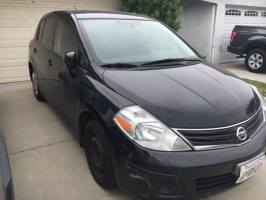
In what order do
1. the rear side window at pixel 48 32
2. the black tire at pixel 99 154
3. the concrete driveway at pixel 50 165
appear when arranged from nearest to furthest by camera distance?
the black tire at pixel 99 154 < the concrete driveway at pixel 50 165 < the rear side window at pixel 48 32

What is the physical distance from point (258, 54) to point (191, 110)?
7.80 m

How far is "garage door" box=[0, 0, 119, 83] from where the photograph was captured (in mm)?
7012

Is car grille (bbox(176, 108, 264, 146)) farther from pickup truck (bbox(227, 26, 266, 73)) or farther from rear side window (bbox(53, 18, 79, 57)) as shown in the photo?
pickup truck (bbox(227, 26, 266, 73))

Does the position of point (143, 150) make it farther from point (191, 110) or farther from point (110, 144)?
point (191, 110)

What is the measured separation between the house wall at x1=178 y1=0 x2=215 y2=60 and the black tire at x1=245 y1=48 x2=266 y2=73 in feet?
4.24

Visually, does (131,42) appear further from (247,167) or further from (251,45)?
(251,45)

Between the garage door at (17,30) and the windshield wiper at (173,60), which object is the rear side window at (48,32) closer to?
the windshield wiper at (173,60)

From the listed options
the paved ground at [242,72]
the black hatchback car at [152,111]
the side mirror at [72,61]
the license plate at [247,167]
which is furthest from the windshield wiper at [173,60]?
the paved ground at [242,72]

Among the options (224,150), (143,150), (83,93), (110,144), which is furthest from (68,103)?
(224,150)

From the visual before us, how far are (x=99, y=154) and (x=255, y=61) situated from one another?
7.98 meters

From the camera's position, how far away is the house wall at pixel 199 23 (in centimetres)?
969

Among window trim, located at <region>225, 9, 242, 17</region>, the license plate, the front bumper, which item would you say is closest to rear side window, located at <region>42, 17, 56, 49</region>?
the front bumper

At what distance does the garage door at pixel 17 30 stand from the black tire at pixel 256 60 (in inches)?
231

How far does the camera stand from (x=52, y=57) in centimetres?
400
